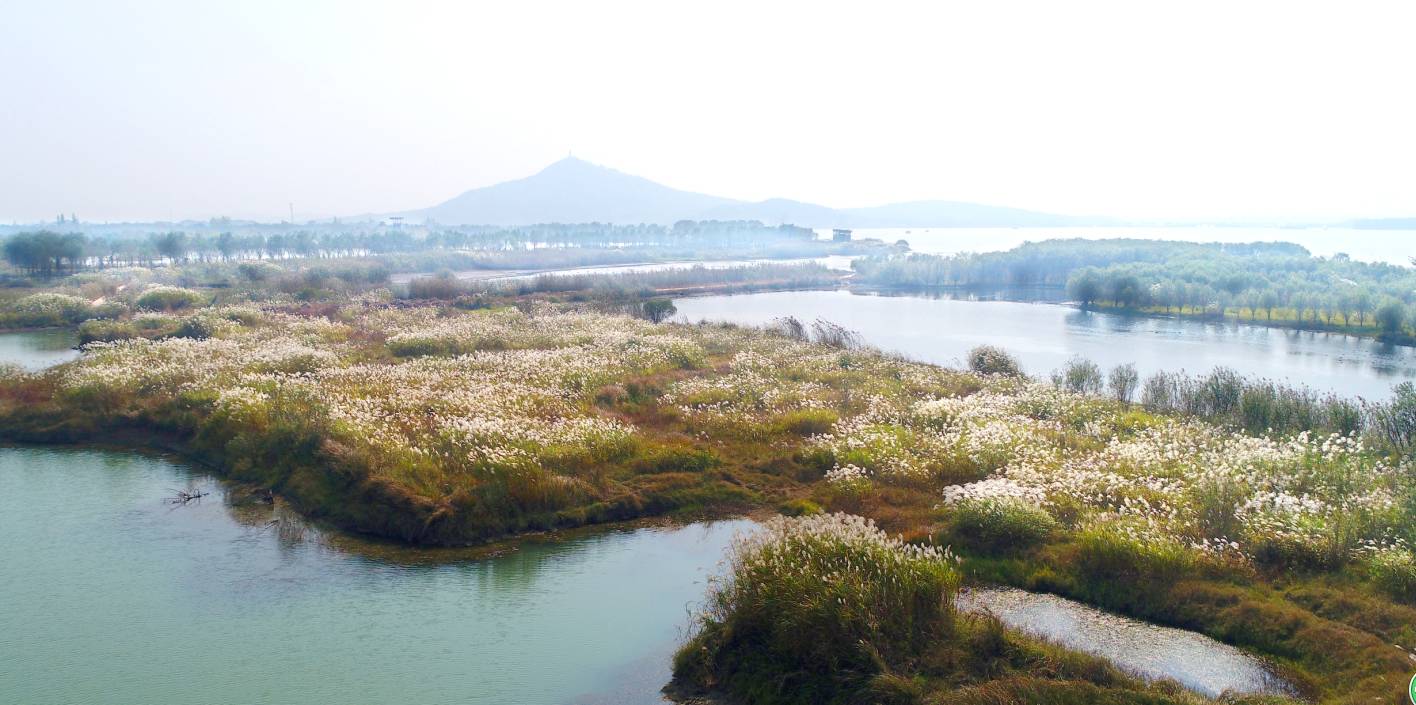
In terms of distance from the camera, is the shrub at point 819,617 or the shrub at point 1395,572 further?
the shrub at point 1395,572

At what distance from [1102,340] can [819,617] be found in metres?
50.4

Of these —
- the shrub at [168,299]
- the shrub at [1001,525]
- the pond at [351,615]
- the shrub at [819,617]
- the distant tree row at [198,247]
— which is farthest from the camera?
the distant tree row at [198,247]

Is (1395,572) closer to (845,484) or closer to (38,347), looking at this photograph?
(845,484)

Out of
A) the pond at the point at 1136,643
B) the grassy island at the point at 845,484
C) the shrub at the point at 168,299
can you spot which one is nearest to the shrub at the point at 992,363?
the grassy island at the point at 845,484

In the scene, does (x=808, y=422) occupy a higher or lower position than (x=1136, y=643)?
higher

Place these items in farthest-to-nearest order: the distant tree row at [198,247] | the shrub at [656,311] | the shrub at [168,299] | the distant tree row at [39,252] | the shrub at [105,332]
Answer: the distant tree row at [198,247], the distant tree row at [39,252], the shrub at [656,311], the shrub at [168,299], the shrub at [105,332]

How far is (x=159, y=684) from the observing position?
11.9 meters

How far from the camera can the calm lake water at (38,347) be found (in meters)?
38.9

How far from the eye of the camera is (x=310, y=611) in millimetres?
13797

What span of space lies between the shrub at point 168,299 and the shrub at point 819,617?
5661 centimetres

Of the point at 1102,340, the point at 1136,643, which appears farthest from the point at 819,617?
the point at 1102,340

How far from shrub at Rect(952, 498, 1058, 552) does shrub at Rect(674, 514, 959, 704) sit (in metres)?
3.27

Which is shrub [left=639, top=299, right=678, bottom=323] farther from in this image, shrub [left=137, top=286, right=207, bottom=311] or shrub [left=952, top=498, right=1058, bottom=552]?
shrub [left=952, top=498, right=1058, bottom=552]

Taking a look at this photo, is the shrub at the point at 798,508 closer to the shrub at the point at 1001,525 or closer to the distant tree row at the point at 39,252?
the shrub at the point at 1001,525
